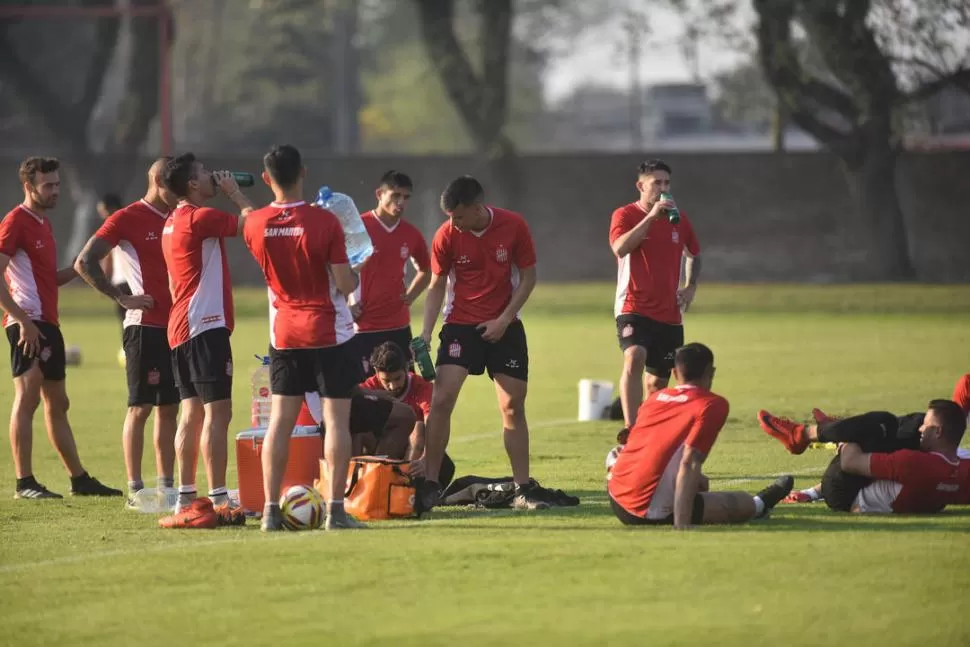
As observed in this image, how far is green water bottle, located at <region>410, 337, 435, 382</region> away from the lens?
38.0 feet

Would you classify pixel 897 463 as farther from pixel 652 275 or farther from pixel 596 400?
pixel 596 400

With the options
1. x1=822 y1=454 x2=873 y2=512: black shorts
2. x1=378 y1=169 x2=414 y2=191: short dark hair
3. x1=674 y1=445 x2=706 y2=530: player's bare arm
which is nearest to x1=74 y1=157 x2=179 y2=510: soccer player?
x1=378 y1=169 x2=414 y2=191: short dark hair

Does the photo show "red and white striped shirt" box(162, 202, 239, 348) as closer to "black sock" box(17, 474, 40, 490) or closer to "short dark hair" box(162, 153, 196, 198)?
"short dark hair" box(162, 153, 196, 198)

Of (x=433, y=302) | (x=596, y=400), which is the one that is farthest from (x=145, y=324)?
(x=596, y=400)

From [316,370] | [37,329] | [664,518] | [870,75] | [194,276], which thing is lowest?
[664,518]

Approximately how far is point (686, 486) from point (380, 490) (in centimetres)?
208

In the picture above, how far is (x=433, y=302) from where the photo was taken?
11.7 metres

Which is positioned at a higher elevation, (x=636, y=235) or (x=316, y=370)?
(x=636, y=235)

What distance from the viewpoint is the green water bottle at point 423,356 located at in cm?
1157

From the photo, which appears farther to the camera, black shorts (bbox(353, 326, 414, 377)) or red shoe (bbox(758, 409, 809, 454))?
black shorts (bbox(353, 326, 414, 377))

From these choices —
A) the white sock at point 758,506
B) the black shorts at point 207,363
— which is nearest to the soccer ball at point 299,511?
the black shorts at point 207,363

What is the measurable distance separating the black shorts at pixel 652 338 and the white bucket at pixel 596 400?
359 cm

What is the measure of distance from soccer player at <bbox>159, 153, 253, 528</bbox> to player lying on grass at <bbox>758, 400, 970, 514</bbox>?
3748 millimetres

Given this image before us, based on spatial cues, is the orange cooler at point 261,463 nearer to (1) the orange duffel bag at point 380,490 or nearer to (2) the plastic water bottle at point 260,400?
(1) the orange duffel bag at point 380,490
